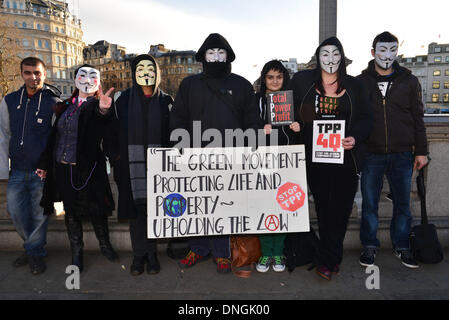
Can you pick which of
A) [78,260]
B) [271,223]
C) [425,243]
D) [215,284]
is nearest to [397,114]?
[425,243]

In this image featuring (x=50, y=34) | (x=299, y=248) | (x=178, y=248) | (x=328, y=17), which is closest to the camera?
(x=299, y=248)

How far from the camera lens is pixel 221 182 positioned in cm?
343

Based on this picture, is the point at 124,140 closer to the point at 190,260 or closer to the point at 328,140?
the point at 190,260

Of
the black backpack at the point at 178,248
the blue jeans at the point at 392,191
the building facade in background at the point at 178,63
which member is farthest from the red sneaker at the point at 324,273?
the building facade in background at the point at 178,63

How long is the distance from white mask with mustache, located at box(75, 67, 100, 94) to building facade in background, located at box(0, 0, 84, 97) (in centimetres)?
8621

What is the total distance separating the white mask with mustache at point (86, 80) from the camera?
11.4 feet

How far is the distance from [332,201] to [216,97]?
1.61 metres

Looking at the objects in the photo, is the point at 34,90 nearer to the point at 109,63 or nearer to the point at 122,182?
the point at 122,182

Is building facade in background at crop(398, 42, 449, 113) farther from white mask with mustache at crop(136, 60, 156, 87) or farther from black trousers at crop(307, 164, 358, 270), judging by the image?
white mask with mustache at crop(136, 60, 156, 87)

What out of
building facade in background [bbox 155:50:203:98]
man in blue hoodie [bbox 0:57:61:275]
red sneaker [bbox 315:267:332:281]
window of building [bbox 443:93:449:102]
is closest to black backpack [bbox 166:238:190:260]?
man in blue hoodie [bbox 0:57:61:275]

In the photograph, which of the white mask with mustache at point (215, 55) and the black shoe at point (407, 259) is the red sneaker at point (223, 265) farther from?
the white mask with mustache at point (215, 55)

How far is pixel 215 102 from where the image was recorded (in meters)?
3.39

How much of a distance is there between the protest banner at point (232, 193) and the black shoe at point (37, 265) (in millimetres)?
1425

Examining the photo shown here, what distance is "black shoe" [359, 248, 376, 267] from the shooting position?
3.67 meters
